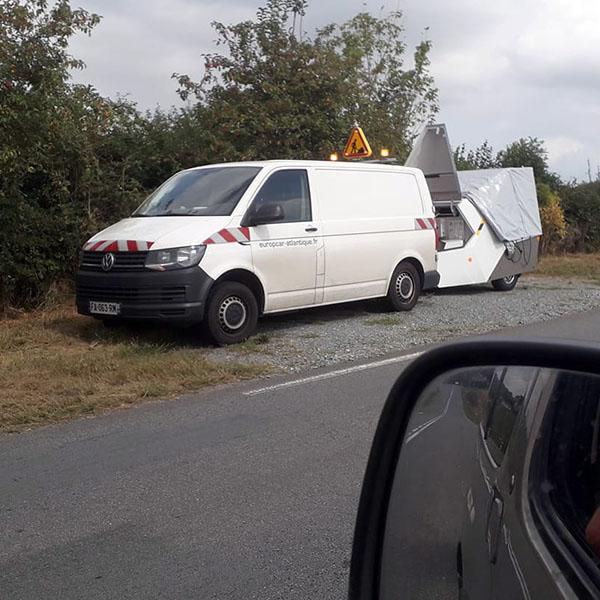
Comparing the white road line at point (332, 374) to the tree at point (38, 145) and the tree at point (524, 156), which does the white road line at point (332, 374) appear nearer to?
the tree at point (38, 145)

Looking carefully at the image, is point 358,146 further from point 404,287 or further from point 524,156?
point 524,156

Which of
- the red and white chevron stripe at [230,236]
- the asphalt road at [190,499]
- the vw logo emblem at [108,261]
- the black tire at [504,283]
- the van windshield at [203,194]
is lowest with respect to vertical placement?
the asphalt road at [190,499]

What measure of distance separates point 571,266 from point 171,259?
45.6 ft

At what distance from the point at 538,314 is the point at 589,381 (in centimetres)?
1167

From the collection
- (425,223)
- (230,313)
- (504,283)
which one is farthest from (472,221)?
(230,313)

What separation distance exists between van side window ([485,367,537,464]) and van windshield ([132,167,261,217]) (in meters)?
8.63

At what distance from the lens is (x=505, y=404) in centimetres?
196

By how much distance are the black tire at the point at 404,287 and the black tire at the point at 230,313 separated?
2822 millimetres

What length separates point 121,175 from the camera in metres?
14.2

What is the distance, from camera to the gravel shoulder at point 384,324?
979 cm

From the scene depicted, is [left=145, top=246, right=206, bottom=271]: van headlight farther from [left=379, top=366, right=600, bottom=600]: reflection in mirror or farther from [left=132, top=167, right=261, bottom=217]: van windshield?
[left=379, top=366, right=600, bottom=600]: reflection in mirror

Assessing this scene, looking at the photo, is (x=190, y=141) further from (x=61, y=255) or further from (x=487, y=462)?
(x=487, y=462)

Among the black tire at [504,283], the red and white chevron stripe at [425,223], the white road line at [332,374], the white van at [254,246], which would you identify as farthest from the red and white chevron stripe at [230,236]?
the black tire at [504,283]

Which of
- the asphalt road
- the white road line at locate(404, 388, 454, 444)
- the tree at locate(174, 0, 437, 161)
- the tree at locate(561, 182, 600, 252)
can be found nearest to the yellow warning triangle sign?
the tree at locate(174, 0, 437, 161)
